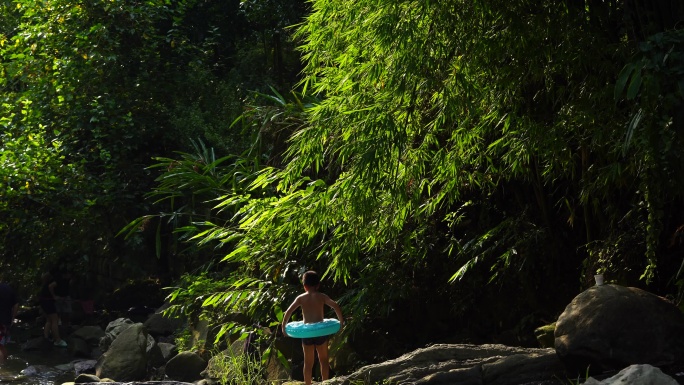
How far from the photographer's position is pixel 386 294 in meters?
9.79

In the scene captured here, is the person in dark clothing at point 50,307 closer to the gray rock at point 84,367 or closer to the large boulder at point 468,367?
the gray rock at point 84,367

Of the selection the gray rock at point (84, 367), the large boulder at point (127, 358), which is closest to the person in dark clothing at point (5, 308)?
the gray rock at point (84, 367)

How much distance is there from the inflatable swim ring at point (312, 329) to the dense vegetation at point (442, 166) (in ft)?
2.28

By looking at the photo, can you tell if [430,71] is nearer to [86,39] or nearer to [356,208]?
[356,208]

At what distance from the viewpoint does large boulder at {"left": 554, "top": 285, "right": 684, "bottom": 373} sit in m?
7.05

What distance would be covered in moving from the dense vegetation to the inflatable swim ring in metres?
0.70

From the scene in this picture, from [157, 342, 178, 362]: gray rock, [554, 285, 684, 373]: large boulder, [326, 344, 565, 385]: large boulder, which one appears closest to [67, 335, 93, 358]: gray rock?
[157, 342, 178, 362]: gray rock

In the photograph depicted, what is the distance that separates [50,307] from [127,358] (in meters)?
3.28

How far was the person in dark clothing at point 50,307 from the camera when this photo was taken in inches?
600

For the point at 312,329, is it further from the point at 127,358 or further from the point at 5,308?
the point at 5,308

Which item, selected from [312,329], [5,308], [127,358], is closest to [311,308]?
[312,329]

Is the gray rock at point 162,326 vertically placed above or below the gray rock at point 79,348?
above

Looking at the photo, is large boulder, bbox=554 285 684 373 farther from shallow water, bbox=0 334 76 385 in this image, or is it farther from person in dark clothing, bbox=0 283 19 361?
person in dark clothing, bbox=0 283 19 361

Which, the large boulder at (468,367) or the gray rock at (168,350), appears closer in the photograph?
the large boulder at (468,367)
